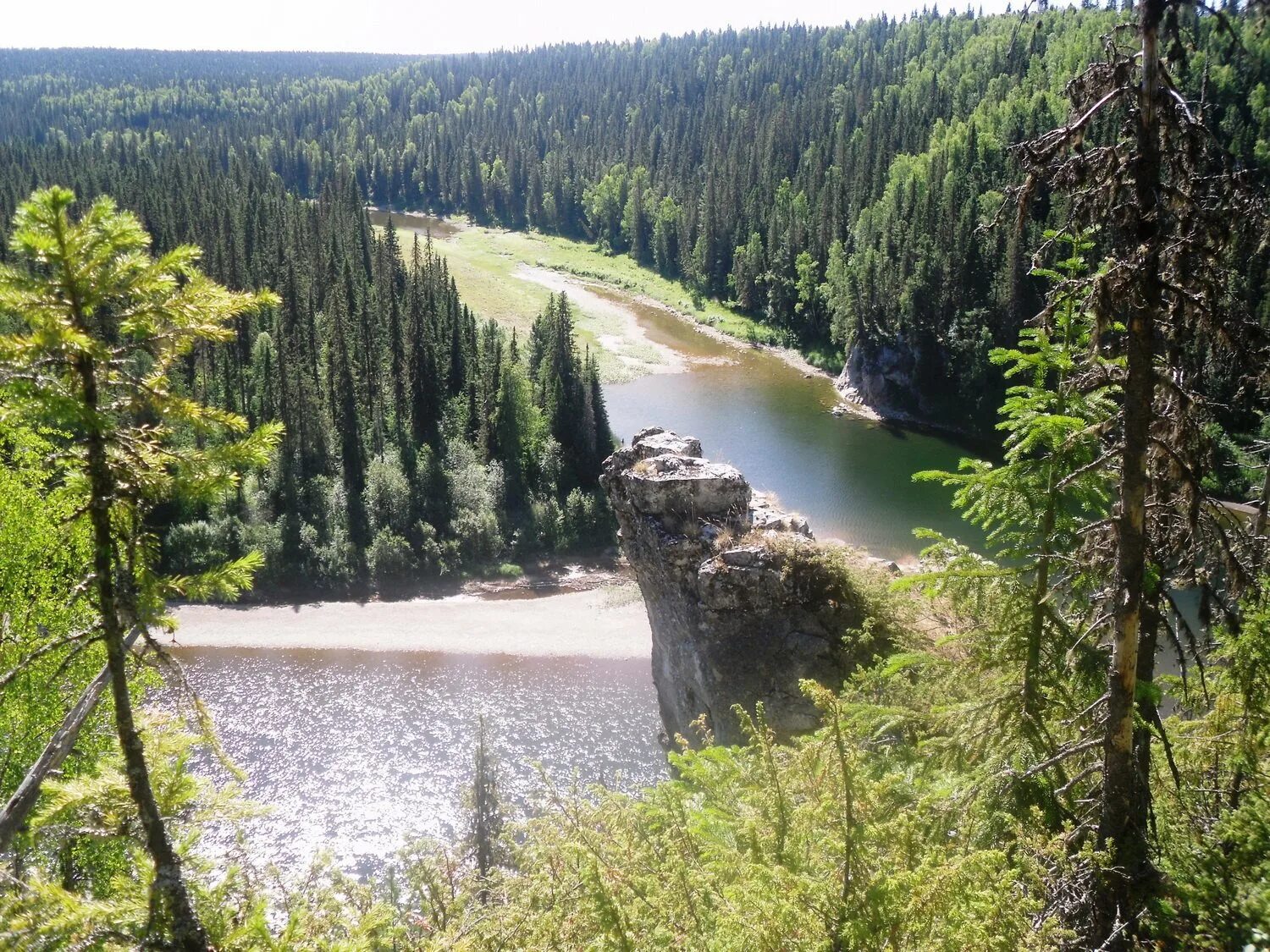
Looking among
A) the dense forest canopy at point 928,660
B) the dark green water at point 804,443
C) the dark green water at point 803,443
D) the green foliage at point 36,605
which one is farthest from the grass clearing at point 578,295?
the dense forest canopy at point 928,660

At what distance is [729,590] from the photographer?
25.5 meters

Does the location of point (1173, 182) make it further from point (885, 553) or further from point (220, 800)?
point (885, 553)

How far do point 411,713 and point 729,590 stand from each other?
68.4 ft

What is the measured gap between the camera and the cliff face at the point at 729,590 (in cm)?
2433

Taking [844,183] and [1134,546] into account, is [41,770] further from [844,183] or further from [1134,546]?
[844,183]

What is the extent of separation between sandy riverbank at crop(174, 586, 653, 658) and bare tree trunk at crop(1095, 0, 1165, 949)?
34.4 m

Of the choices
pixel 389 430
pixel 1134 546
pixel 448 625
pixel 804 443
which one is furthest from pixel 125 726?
pixel 804 443

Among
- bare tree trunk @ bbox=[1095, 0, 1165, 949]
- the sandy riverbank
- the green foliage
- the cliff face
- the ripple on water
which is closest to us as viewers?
bare tree trunk @ bbox=[1095, 0, 1165, 949]

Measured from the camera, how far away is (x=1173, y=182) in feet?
28.6

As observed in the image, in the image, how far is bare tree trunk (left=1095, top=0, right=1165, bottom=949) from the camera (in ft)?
27.7

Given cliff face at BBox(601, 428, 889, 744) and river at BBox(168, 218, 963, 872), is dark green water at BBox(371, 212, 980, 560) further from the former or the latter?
cliff face at BBox(601, 428, 889, 744)

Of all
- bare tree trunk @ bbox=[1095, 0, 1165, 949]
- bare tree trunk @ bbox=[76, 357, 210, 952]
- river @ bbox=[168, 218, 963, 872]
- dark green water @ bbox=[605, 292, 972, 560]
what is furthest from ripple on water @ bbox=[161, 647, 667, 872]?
bare tree trunk @ bbox=[76, 357, 210, 952]

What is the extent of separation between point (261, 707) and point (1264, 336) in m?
41.2

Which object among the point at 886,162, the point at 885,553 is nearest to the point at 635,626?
the point at 885,553
